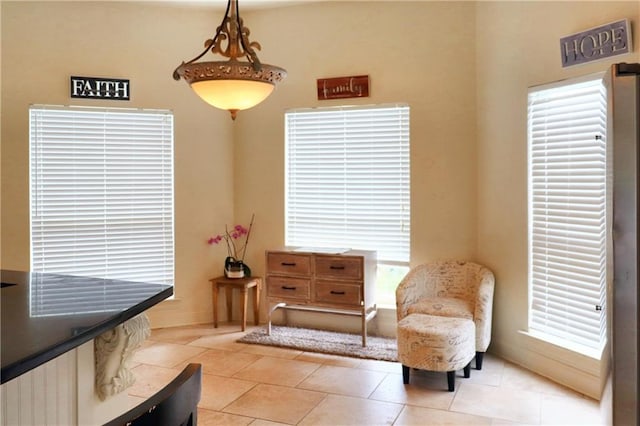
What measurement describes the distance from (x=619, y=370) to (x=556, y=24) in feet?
10.3

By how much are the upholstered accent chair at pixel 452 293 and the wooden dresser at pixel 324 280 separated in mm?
370

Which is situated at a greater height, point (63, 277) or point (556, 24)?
point (556, 24)

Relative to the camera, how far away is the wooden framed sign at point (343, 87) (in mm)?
4793

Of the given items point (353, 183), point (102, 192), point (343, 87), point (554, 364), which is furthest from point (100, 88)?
point (554, 364)

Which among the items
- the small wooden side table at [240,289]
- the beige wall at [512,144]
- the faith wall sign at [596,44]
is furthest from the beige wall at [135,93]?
the faith wall sign at [596,44]

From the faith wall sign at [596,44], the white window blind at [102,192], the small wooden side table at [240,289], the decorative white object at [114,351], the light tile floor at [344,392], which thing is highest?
the faith wall sign at [596,44]

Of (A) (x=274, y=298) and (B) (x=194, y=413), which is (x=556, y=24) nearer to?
(A) (x=274, y=298)

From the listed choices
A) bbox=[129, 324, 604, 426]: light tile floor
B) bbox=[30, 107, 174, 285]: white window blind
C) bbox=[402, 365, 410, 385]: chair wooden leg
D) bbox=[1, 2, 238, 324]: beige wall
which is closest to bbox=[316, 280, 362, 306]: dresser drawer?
bbox=[129, 324, 604, 426]: light tile floor

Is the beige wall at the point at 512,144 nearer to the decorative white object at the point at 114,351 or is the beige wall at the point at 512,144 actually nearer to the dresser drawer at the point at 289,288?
the dresser drawer at the point at 289,288

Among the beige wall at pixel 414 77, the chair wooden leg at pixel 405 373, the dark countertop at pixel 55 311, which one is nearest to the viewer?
the dark countertop at pixel 55 311

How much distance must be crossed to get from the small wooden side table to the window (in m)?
0.55

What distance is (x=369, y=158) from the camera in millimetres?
4855

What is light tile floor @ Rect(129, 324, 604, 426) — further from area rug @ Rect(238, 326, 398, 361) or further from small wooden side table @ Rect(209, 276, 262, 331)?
small wooden side table @ Rect(209, 276, 262, 331)


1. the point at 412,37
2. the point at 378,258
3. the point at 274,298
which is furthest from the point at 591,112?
the point at 274,298
